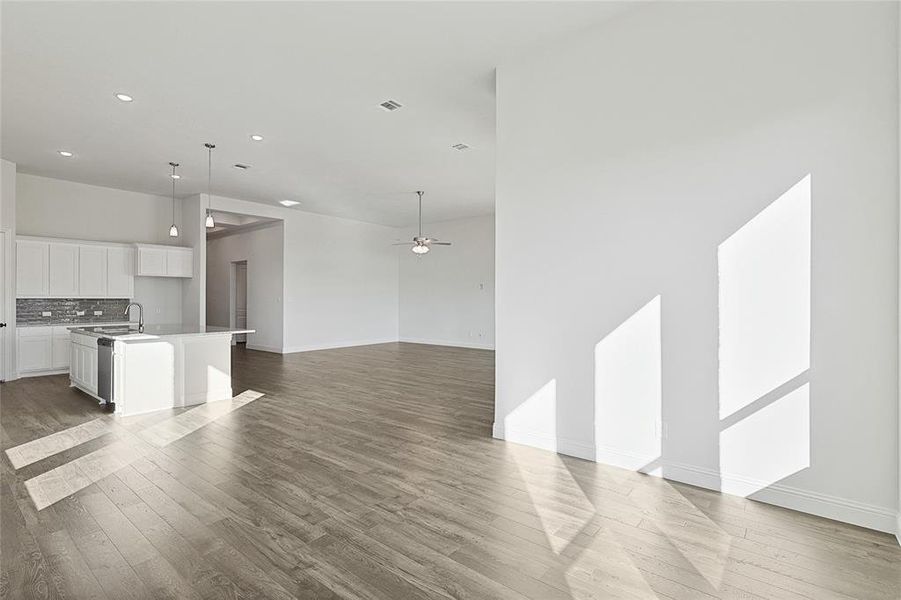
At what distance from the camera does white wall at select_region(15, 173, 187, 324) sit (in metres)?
7.30

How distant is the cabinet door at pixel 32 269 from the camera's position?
6750 mm

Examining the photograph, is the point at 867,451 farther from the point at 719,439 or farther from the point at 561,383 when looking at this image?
the point at 561,383

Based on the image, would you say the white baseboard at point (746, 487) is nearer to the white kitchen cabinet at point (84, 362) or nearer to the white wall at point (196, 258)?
the white kitchen cabinet at point (84, 362)

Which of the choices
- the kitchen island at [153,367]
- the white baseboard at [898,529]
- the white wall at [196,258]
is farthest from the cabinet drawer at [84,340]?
the white baseboard at [898,529]

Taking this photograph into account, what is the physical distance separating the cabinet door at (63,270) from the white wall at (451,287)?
23.1 ft

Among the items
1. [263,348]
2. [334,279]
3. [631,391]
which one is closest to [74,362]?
[263,348]

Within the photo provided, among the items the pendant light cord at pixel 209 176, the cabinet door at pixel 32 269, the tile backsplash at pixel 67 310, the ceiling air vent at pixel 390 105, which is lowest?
the tile backsplash at pixel 67 310

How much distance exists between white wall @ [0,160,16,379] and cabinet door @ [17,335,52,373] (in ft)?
0.46

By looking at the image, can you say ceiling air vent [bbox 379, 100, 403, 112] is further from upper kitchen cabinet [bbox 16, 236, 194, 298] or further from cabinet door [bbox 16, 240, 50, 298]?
cabinet door [bbox 16, 240, 50, 298]

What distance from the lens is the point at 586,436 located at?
3.42m

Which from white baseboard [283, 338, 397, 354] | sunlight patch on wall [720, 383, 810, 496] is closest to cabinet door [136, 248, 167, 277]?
white baseboard [283, 338, 397, 354]

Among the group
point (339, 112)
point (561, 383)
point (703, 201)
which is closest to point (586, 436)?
point (561, 383)

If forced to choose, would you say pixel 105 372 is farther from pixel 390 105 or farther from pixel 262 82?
pixel 390 105

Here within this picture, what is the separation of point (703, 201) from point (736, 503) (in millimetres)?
1867
